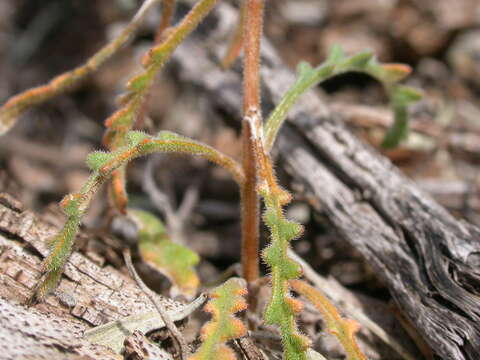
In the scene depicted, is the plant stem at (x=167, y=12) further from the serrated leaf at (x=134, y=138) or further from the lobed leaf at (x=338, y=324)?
the lobed leaf at (x=338, y=324)

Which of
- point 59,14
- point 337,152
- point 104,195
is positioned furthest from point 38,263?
point 59,14

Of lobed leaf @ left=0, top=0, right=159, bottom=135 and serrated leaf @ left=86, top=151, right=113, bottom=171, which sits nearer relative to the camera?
serrated leaf @ left=86, top=151, right=113, bottom=171

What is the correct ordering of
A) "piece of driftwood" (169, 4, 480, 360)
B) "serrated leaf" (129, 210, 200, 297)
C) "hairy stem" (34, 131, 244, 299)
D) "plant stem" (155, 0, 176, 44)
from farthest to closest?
"plant stem" (155, 0, 176, 44) < "serrated leaf" (129, 210, 200, 297) < "piece of driftwood" (169, 4, 480, 360) < "hairy stem" (34, 131, 244, 299)

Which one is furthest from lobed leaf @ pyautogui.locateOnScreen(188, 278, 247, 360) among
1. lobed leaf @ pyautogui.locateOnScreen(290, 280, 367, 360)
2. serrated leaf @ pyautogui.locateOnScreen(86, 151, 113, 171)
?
serrated leaf @ pyautogui.locateOnScreen(86, 151, 113, 171)

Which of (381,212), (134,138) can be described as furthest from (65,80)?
(381,212)

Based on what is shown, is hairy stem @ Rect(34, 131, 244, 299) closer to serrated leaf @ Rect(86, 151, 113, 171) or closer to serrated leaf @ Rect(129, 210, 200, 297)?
serrated leaf @ Rect(86, 151, 113, 171)

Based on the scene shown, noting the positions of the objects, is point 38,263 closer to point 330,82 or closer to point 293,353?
point 293,353

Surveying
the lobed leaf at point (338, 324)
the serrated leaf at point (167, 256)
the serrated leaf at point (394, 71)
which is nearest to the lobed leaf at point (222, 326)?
the lobed leaf at point (338, 324)
